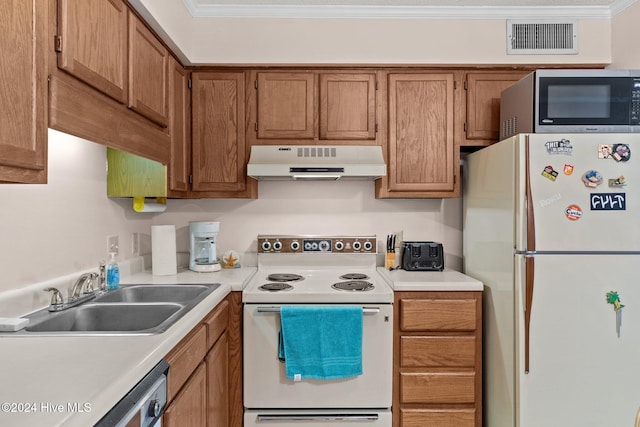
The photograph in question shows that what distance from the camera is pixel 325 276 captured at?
2.48 meters

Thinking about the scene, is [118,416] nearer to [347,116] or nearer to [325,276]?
[325,276]

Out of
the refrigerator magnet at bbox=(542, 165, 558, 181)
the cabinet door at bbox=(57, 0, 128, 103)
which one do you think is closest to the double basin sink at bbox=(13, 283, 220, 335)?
the cabinet door at bbox=(57, 0, 128, 103)

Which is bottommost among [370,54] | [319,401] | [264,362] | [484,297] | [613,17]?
[319,401]

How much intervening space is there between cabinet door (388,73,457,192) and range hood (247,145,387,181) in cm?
19

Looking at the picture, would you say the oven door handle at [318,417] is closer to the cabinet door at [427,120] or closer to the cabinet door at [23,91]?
the cabinet door at [427,120]

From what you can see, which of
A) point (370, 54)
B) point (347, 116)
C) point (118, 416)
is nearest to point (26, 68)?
point (118, 416)

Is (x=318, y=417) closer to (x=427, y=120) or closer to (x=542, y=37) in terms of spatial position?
(x=427, y=120)

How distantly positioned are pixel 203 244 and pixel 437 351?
4.99 ft

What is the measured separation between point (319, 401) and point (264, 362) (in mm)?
352

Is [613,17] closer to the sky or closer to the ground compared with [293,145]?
closer to the sky

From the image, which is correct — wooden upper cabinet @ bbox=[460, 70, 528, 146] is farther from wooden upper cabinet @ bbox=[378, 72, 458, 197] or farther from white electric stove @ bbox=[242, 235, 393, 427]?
white electric stove @ bbox=[242, 235, 393, 427]

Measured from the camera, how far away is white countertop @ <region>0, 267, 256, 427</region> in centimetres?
75

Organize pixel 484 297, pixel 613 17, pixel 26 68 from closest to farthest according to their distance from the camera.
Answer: pixel 26 68
pixel 484 297
pixel 613 17

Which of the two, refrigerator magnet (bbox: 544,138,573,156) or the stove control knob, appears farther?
the stove control knob
